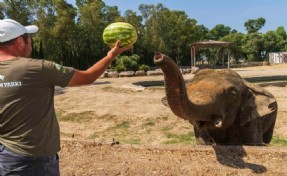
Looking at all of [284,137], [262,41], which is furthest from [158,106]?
[262,41]

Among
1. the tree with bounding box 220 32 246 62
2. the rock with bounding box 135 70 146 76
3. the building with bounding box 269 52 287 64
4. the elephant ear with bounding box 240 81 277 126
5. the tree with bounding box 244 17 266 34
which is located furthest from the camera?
the tree with bounding box 244 17 266 34

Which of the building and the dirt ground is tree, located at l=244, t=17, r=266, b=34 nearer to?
the building

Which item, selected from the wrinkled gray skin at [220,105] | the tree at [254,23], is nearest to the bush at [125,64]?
the wrinkled gray skin at [220,105]

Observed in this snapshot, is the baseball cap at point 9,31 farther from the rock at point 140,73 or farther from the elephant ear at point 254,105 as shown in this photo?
the rock at point 140,73

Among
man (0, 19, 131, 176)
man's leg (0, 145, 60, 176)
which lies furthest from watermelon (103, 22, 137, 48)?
man's leg (0, 145, 60, 176)

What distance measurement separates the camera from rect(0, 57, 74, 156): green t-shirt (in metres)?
3.13

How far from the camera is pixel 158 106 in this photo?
48.5 feet

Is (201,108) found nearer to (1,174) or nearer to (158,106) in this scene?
(1,174)

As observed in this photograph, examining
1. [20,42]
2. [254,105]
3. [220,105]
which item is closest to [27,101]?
[20,42]

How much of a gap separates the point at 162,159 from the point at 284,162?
1763mm

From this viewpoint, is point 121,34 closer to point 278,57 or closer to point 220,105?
point 220,105

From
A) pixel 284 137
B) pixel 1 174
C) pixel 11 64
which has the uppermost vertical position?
pixel 11 64

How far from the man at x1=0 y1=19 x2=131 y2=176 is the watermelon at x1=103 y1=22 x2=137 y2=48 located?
35.6 inches

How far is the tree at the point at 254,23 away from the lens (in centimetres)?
8762
